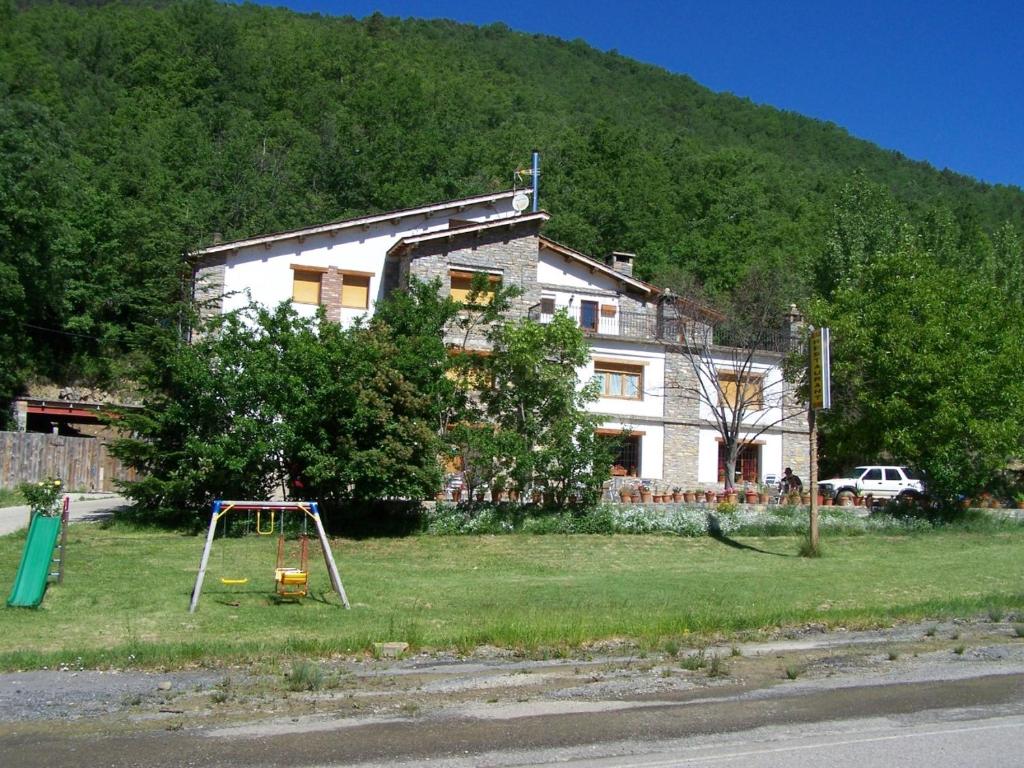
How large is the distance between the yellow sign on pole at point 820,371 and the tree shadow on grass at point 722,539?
4.40m

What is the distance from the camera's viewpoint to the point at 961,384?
110ft

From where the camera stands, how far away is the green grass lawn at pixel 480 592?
51.3 feet

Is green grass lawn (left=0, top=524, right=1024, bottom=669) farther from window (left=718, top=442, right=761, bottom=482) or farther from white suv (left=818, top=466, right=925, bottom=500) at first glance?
window (left=718, top=442, right=761, bottom=482)

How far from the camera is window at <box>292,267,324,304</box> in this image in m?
41.8

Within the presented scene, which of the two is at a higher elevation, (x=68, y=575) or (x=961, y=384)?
(x=961, y=384)

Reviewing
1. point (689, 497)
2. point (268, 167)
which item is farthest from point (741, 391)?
point (268, 167)

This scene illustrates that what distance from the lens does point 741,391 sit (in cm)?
4253

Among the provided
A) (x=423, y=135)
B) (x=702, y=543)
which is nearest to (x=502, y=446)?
(x=702, y=543)

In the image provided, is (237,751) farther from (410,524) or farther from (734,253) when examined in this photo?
(734,253)

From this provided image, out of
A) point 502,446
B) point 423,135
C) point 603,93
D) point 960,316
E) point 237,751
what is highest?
point 603,93

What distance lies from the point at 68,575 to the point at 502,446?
40.6 feet

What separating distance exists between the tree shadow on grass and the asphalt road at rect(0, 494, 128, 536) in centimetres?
1848

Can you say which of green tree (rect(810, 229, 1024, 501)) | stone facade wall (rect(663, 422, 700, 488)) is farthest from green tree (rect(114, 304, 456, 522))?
stone facade wall (rect(663, 422, 700, 488))

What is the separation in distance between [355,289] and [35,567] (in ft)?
84.5
